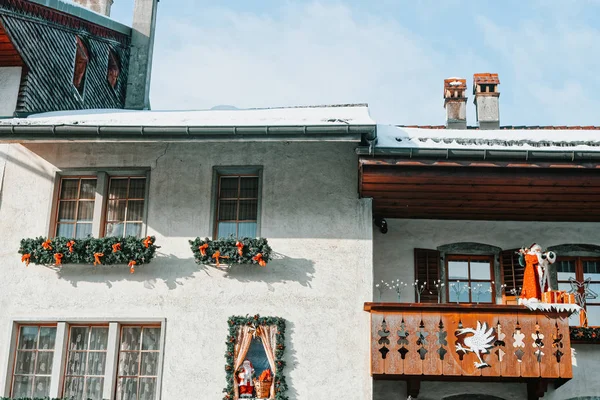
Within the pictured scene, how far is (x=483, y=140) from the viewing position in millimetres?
14320

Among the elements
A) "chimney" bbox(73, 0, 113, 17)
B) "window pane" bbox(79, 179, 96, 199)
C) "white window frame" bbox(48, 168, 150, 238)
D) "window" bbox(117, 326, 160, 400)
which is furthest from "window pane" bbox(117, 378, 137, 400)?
"chimney" bbox(73, 0, 113, 17)

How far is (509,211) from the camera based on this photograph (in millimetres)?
15141

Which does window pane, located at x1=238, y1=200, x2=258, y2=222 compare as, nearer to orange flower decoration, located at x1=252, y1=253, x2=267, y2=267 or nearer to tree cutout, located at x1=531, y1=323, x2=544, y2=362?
orange flower decoration, located at x1=252, y1=253, x2=267, y2=267

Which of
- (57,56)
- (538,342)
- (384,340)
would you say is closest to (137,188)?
(57,56)

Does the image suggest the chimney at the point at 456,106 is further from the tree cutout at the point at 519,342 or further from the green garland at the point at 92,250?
the green garland at the point at 92,250

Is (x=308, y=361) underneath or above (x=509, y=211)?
underneath

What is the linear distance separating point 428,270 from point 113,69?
9.64m

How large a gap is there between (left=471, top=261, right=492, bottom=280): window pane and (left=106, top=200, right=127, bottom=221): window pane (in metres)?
6.08

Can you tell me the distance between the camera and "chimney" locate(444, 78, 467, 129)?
17.7 metres

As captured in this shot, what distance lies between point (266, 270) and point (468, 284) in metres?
3.64

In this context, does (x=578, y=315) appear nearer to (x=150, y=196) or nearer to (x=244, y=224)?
(x=244, y=224)

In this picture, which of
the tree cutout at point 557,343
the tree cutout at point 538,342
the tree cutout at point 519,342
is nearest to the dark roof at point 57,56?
the tree cutout at point 519,342

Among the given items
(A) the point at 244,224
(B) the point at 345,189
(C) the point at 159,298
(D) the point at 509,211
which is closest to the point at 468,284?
(D) the point at 509,211

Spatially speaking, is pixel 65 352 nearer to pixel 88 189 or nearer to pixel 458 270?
pixel 88 189
